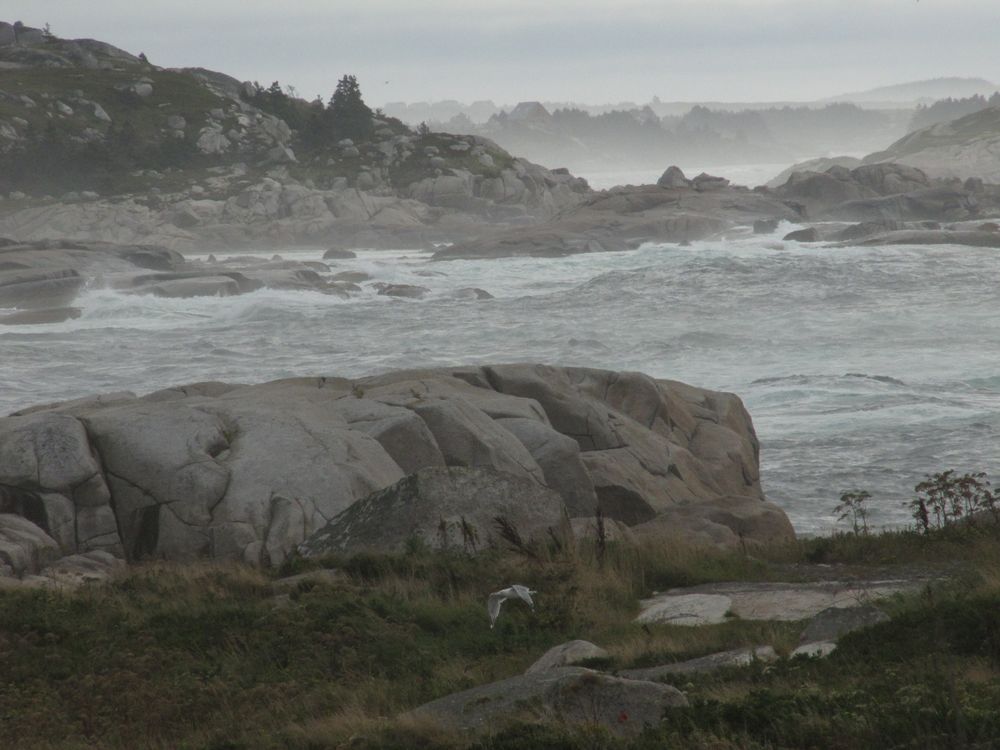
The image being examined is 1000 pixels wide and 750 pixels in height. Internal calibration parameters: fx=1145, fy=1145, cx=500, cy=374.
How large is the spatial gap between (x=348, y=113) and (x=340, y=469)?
282 feet

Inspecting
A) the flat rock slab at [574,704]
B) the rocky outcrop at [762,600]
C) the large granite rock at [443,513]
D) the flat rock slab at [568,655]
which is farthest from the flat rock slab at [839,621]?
the large granite rock at [443,513]

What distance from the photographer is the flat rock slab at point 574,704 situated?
579 cm

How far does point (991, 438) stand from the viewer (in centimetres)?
2105

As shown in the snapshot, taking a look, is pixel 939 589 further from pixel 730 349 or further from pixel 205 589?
pixel 730 349

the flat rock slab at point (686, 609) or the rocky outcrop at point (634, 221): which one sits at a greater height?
the rocky outcrop at point (634, 221)

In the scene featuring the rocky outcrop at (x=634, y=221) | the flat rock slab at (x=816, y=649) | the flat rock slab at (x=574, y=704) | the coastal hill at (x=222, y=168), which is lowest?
the flat rock slab at (x=816, y=649)

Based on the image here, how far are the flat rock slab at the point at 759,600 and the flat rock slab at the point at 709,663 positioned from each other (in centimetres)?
137

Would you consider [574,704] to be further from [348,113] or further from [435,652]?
[348,113]

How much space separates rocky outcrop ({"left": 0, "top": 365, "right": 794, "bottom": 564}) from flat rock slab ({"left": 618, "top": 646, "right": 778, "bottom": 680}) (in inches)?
141

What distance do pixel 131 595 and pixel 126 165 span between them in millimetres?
80414

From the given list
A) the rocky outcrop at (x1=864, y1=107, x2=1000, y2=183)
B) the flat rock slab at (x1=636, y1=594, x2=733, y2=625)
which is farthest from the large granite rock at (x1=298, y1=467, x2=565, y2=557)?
the rocky outcrop at (x1=864, y1=107, x2=1000, y2=183)

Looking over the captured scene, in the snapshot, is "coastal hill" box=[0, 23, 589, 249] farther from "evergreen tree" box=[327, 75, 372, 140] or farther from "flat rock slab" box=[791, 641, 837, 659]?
"flat rock slab" box=[791, 641, 837, 659]

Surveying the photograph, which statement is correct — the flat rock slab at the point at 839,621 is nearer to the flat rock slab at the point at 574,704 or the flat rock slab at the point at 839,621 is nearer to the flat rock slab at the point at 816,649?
the flat rock slab at the point at 816,649

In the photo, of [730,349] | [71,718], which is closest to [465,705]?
[71,718]
